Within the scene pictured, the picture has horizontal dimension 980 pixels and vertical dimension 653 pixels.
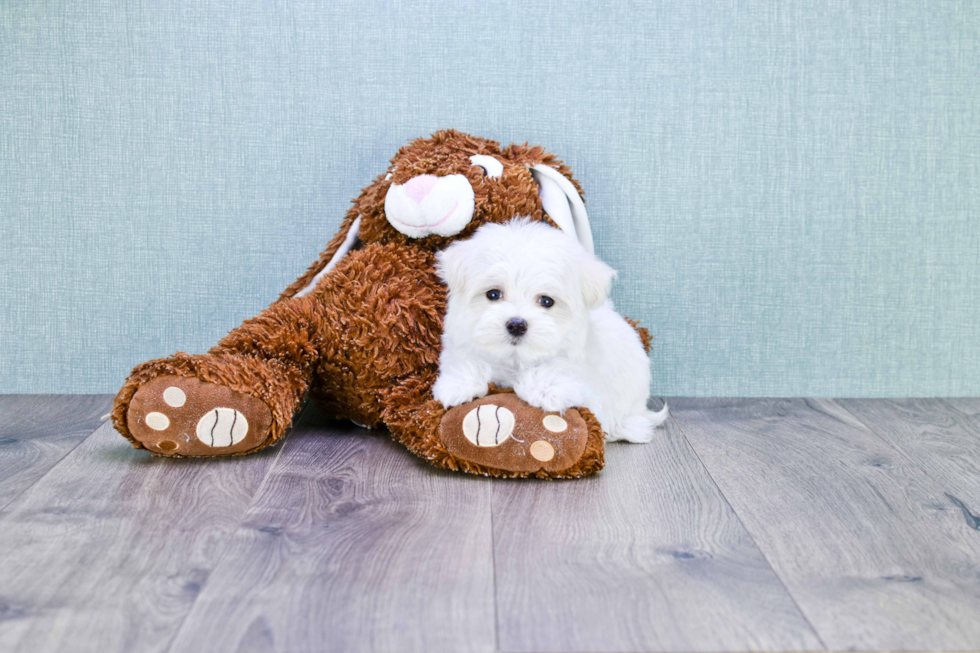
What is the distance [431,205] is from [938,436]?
3.45ft

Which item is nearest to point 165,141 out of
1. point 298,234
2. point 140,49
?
point 140,49

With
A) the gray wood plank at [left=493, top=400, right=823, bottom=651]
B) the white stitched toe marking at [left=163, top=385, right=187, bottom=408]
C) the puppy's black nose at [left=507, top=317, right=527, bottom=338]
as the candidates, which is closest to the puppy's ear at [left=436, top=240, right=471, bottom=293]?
the puppy's black nose at [left=507, top=317, right=527, bottom=338]

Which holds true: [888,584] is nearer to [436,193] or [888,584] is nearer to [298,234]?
[436,193]

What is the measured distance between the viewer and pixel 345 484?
1237 mm

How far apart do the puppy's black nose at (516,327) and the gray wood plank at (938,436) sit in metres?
0.66

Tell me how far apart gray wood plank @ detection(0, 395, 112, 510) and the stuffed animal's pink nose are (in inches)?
28.4

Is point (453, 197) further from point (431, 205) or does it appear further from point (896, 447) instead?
point (896, 447)

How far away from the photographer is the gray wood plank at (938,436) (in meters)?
1.28

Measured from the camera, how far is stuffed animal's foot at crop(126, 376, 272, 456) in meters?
1.27

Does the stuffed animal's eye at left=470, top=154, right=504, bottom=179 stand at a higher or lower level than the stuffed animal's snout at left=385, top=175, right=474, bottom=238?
higher

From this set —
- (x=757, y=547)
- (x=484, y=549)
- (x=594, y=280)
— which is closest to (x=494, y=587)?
(x=484, y=549)

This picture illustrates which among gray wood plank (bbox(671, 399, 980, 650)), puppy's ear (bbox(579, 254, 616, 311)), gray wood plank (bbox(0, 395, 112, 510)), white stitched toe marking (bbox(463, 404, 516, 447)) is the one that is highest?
puppy's ear (bbox(579, 254, 616, 311))

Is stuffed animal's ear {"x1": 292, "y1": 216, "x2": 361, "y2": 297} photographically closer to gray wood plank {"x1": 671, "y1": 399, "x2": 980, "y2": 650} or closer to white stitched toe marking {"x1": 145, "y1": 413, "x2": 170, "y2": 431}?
white stitched toe marking {"x1": 145, "y1": 413, "x2": 170, "y2": 431}

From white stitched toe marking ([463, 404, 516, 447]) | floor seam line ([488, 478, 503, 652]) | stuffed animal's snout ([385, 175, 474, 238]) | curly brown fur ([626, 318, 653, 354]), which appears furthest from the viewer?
curly brown fur ([626, 318, 653, 354])
